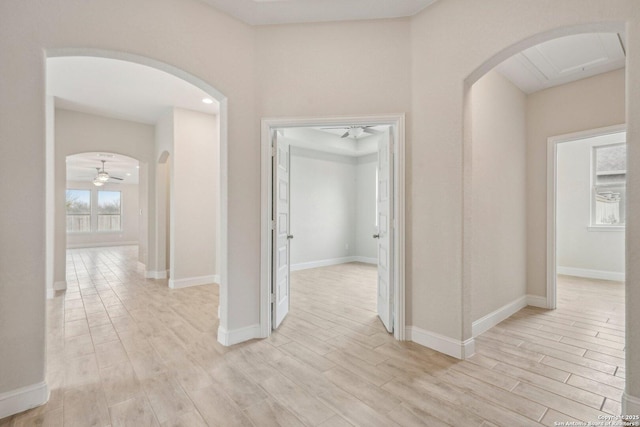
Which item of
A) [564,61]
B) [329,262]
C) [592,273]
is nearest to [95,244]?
[329,262]

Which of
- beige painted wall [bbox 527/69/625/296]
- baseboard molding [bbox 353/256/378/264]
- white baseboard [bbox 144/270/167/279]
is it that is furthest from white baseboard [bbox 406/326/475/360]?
white baseboard [bbox 144/270/167/279]

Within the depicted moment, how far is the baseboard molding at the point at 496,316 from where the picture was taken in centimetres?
326

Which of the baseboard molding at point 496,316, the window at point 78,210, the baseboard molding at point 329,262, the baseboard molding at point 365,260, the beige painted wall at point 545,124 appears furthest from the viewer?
the window at point 78,210

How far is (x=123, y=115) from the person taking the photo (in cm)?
584

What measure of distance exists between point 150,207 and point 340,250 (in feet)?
15.5

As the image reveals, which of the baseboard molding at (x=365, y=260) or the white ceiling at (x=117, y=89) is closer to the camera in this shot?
the white ceiling at (x=117, y=89)

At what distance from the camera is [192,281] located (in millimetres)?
5570

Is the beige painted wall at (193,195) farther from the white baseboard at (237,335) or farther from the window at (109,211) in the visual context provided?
the window at (109,211)

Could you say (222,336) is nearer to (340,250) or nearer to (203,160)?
(203,160)

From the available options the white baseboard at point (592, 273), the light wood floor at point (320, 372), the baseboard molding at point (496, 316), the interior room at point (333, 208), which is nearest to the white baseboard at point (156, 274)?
the light wood floor at point (320, 372)

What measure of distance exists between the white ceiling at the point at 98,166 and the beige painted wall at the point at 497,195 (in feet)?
28.0

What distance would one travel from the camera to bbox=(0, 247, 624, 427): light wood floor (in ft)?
6.44

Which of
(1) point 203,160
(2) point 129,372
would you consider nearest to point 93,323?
(2) point 129,372

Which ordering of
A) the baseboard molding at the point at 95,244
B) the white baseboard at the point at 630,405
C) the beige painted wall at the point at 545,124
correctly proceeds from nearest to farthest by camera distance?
the white baseboard at the point at 630,405
the beige painted wall at the point at 545,124
the baseboard molding at the point at 95,244
